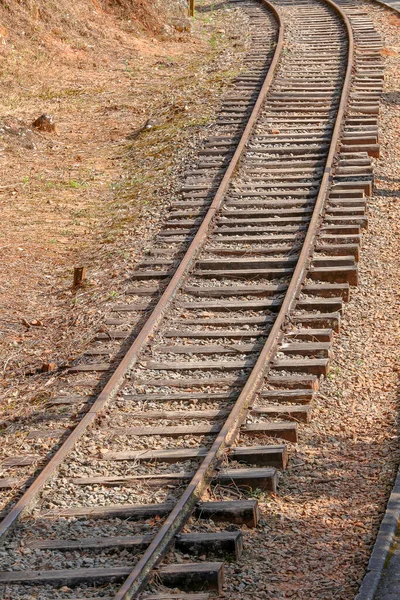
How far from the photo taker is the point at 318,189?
11.7 m

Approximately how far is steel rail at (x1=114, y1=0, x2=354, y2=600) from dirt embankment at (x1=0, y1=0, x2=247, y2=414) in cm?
166

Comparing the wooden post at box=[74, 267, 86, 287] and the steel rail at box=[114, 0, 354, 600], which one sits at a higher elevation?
the wooden post at box=[74, 267, 86, 287]

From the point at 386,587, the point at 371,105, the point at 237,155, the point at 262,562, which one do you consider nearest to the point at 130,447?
the point at 262,562

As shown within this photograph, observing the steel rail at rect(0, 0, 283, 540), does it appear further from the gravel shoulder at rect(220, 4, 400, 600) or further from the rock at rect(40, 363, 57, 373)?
the gravel shoulder at rect(220, 4, 400, 600)

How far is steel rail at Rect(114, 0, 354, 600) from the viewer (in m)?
5.51

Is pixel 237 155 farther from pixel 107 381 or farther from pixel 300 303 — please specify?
pixel 107 381

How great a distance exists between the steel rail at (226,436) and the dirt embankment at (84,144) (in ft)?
5.44

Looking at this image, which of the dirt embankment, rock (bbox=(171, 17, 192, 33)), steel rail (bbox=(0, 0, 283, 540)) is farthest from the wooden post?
rock (bbox=(171, 17, 192, 33))

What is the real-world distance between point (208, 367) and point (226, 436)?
1205mm

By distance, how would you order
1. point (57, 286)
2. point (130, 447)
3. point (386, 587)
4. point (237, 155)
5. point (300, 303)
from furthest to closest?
1. point (237, 155)
2. point (57, 286)
3. point (300, 303)
4. point (130, 447)
5. point (386, 587)

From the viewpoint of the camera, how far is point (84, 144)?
1488 centimetres

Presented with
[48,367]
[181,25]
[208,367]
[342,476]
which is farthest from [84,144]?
[342,476]

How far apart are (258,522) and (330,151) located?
284 inches

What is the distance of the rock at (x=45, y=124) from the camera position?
15.1 m
